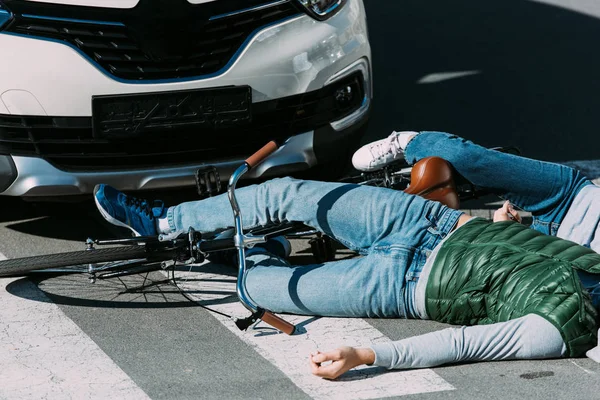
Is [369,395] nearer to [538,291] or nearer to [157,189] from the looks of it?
[538,291]

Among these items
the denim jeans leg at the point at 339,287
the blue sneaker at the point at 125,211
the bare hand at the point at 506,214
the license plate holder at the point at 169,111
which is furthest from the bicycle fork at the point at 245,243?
the bare hand at the point at 506,214

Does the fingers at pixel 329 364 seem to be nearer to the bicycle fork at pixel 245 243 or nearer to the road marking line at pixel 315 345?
the road marking line at pixel 315 345

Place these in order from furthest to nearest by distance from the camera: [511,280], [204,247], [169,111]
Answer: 1. [169,111]
2. [204,247]
3. [511,280]

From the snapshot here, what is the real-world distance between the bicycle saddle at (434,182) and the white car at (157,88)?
0.88 metres

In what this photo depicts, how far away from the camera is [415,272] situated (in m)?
4.67

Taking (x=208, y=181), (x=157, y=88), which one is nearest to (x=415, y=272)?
(x=208, y=181)

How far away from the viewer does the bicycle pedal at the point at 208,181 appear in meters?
5.49

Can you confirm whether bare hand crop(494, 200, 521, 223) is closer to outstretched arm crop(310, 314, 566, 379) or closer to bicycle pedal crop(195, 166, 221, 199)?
outstretched arm crop(310, 314, 566, 379)

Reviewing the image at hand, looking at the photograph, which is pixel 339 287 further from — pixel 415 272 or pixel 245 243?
pixel 245 243

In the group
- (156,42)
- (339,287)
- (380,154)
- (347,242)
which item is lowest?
(339,287)

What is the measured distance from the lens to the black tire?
186 inches

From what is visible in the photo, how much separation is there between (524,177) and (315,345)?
4.45ft

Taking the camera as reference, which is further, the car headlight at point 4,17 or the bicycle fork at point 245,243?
the car headlight at point 4,17

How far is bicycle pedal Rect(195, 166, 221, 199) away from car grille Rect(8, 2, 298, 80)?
0.48 m
